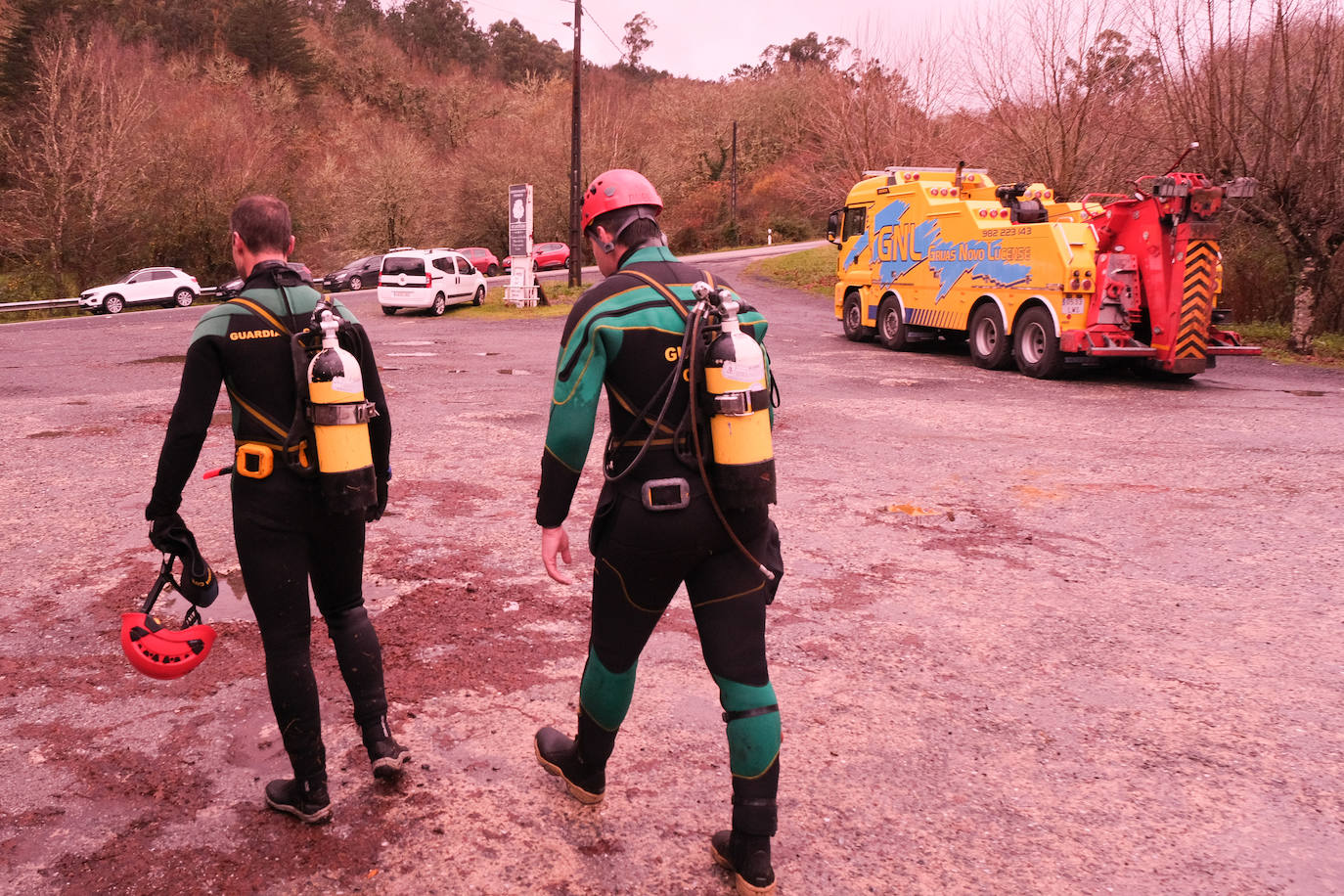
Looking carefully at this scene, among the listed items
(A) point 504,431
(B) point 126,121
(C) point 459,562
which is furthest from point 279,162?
(C) point 459,562

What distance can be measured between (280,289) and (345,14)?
93.8 metres

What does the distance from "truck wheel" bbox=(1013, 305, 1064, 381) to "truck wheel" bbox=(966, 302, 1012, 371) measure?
0.19 metres

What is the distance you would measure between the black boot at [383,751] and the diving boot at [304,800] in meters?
0.21

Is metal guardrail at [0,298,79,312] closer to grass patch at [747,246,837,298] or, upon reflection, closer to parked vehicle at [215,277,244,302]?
grass patch at [747,246,837,298]

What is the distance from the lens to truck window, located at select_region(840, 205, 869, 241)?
61.9 feet

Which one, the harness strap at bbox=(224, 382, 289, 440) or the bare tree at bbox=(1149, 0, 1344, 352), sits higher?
the bare tree at bbox=(1149, 0, 1344, 352)

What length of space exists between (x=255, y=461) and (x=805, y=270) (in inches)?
1389

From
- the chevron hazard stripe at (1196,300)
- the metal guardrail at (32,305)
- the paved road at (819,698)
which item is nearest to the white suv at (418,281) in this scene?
the metal guardrail at (32,305)

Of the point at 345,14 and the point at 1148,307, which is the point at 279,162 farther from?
the point at 345,14

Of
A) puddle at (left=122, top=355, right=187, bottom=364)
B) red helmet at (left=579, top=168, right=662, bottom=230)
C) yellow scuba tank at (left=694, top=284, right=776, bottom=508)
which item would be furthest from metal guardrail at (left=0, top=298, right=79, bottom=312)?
yellow scuba tank at (left=694, top=284, right=776, bottom=508)

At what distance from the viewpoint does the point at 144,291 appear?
30.5m

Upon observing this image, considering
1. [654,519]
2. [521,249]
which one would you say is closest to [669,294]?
[654,519]

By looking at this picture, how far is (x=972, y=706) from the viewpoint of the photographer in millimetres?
4012

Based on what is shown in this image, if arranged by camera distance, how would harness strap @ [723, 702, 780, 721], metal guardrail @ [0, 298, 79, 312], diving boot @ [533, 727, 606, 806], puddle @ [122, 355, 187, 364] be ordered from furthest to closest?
metal guardrail @ [0, 298, 79, 312]
puddle @ [122, 355, 187, 364]
diving boot @ [533, 727, 606, 806]
harness strap @ [723, 702, 780, 721]
